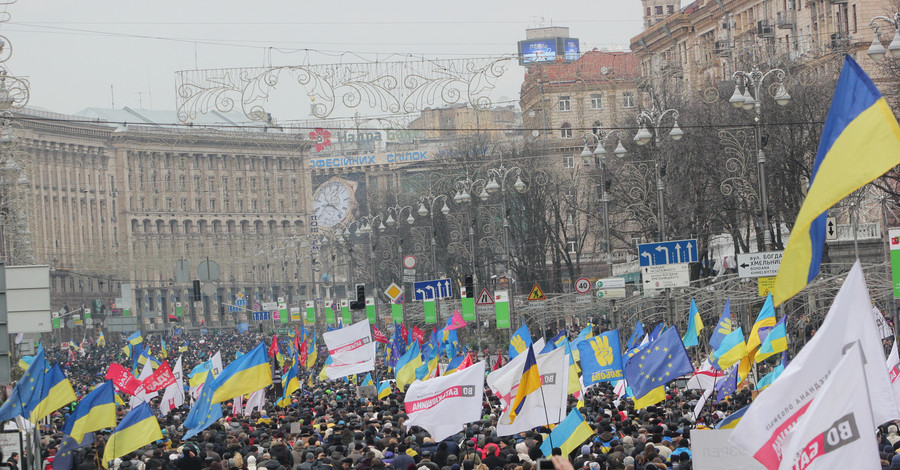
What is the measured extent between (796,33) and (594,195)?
1916 cm

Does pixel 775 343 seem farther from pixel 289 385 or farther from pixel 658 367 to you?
pixel 289 385

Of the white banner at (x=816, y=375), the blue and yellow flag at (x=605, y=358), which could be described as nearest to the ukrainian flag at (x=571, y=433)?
the blue and yellow flag at (x=605, y=358)

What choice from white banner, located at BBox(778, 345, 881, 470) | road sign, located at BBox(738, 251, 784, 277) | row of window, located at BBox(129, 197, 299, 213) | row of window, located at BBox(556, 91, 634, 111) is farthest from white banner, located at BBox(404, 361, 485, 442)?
row of window, located at BBox(129, 197, 299, 213)

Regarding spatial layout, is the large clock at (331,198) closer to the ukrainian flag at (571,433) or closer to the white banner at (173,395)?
the white banner at (173,395)

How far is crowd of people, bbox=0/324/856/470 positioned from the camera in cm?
1487

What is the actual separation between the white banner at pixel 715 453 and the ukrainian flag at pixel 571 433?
13.7ft

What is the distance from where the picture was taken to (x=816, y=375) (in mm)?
7172

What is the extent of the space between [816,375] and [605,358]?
14.4 m

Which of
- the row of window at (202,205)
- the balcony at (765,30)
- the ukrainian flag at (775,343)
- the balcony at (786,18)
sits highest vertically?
the balcony at (786,18)

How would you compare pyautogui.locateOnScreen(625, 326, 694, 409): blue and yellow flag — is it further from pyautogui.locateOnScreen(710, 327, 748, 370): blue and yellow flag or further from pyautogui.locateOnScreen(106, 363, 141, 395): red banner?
pyautogui.locateOnScreen(106, 363, 141, 395): red banner

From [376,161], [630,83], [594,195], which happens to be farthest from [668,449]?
[376,161]

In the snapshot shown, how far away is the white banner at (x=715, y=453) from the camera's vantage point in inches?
400

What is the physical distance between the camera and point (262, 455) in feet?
58.1

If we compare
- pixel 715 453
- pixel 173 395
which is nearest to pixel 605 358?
pixel 173 395
